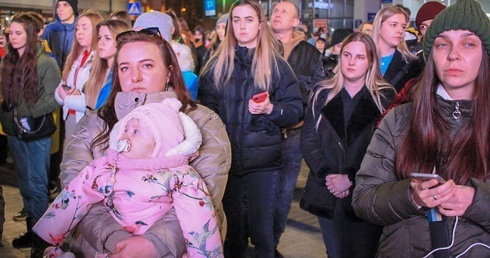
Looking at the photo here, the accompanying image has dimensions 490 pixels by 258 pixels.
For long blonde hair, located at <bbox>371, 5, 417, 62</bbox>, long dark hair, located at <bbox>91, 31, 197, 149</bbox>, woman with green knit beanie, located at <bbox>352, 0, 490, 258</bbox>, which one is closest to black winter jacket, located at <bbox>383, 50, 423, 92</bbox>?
long blonde hair, located at <bbox>371, 5, 417, 62</bbox>

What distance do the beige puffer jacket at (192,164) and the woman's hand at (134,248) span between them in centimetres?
3

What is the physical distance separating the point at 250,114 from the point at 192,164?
1.59 metres

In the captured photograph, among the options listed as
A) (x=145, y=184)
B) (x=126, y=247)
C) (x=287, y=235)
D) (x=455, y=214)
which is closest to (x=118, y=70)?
(x=145, y=184)

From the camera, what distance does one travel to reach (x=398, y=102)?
3.06 meters

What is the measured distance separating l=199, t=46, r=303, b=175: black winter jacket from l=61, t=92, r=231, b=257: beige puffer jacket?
135 centimetres

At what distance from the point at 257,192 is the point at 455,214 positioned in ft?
7.30

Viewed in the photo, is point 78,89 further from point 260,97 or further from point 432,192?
point 432,192

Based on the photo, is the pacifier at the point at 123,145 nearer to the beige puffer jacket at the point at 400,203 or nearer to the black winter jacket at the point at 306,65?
the beige puffer jacket at the point at 400,203

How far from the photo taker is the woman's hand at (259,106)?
13.0ft

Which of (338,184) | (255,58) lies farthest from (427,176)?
(255,58)

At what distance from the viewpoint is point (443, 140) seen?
238 centimetres

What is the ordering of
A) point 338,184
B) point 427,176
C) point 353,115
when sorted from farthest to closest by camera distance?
point 353,115 < point 338,184 < point 427,176

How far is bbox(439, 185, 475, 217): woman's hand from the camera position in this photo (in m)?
2.15

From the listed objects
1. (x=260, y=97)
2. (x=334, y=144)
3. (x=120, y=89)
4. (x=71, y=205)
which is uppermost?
(x=120, y=89)
